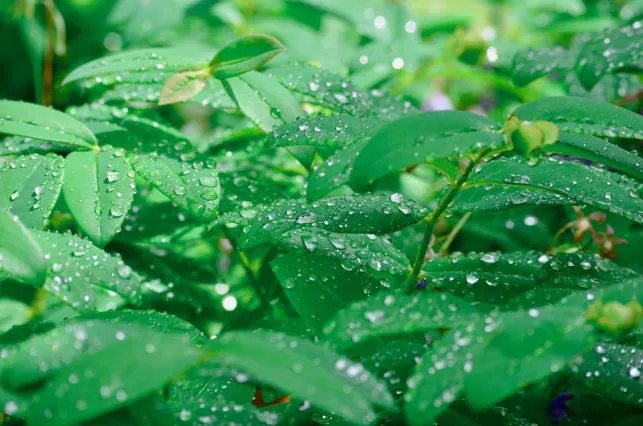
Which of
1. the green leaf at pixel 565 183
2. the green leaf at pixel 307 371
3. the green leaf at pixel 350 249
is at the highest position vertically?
the green leaf at pixel 565 183

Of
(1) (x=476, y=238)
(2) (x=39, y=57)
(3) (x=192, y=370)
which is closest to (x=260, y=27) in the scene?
(2) (x=39, y=57)

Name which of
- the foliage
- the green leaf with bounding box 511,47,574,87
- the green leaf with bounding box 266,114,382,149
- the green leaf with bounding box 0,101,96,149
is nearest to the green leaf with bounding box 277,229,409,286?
the foliage

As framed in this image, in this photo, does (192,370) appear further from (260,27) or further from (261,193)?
(260,27)

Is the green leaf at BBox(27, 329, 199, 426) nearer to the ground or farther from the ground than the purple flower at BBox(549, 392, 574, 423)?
farther from the ground

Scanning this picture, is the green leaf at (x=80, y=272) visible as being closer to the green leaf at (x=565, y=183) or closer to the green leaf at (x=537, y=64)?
the green leaf at (x=565, y=183)

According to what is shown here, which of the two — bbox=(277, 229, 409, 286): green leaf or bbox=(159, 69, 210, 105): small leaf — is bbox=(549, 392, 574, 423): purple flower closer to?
bbox=(277, 229, 409, 286): green leaf

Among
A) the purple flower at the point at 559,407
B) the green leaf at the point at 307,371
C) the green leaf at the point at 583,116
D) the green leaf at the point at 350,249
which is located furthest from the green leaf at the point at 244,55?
the purple flower at the point at 559,407

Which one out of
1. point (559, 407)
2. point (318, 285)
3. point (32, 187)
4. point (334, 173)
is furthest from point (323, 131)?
point (559, 407)
